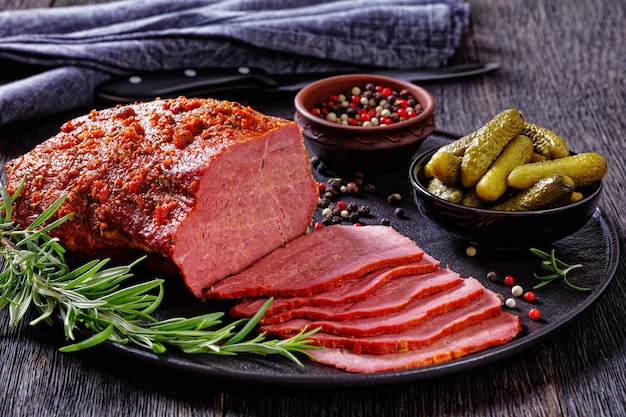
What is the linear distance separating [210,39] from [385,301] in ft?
12.0

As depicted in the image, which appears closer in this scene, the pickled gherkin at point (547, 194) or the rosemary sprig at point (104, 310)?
the rosemary sprig at point (104, 310)

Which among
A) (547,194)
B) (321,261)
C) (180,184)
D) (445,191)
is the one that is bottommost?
(321,261)

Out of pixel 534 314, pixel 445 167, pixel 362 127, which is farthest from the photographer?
pixel 362 127

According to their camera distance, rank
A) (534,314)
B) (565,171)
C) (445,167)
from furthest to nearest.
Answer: (445,167) → (565,171) → (534,314)

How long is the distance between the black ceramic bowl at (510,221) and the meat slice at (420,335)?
1.72 feet

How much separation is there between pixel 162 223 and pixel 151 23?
3.44 meters

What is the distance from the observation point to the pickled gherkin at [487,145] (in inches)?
167

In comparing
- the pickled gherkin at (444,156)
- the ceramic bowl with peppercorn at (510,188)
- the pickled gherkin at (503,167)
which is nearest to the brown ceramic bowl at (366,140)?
the pickled gherkin at (444,156)

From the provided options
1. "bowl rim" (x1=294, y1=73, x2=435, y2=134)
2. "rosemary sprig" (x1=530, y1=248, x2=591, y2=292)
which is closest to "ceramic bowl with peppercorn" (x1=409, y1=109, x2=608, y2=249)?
"rosemary sprig" (x1=530, y1=248, x2=591, y2=292)

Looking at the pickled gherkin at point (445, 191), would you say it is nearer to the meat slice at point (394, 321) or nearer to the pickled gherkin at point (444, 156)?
the pickled gherkin at point (444, 156)

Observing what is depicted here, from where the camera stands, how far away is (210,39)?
662 cm

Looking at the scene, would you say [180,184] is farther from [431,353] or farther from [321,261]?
[431,353]

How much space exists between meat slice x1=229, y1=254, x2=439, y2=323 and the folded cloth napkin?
3271 mm

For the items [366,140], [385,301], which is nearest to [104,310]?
[385,301]
